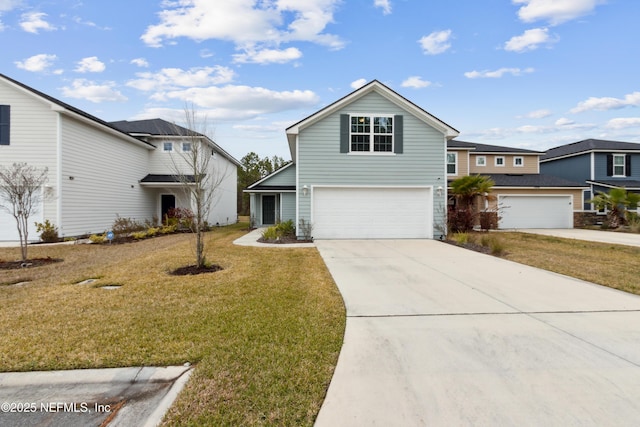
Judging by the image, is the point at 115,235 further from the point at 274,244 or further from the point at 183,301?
Result: the point at 183,301

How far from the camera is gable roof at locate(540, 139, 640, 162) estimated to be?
22703mm

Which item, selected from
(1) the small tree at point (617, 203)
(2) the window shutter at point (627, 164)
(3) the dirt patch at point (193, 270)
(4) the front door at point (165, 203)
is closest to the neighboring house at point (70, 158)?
(4) the front door at point (165, 203)

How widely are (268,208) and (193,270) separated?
13569 millimetres

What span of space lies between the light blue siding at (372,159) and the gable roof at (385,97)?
0.16 meters

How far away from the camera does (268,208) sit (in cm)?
2045

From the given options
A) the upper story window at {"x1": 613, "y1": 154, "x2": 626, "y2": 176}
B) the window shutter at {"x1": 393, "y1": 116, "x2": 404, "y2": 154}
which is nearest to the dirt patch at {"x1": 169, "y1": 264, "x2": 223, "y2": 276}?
the window shutter at {"x1": 393, "y1": 116, "x2": 404, "y2": 154}

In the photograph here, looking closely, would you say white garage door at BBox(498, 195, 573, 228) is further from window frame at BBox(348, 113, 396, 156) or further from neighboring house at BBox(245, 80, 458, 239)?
window frame at BBox(348, 113, 396, 156)

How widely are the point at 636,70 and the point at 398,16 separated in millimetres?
12586

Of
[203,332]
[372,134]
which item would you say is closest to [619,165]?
[372,134]

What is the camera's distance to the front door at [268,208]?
20.4 meters

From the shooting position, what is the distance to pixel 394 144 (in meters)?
13.0

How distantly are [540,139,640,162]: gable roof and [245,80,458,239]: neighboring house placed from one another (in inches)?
700

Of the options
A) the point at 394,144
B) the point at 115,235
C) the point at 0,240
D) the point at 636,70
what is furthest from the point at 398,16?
the point at 0,240

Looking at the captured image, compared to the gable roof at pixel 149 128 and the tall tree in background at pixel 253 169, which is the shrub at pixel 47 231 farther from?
the tall tree in background at pixel 253 169
